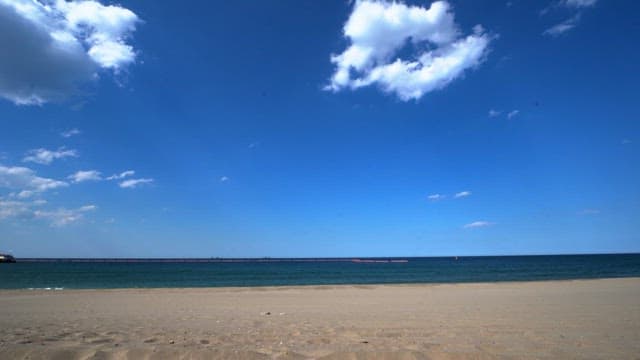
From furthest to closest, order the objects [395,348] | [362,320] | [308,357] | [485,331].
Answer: [362,320]
[485,331]
[395,348]
[308,357]

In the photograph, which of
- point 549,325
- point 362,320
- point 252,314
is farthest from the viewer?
point 252,314

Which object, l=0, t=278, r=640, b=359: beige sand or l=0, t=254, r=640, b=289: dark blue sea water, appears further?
l=0, t=254, r=640, b=289: dark blue sea water

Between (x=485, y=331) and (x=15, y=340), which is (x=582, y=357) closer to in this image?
(x=485, y=331)

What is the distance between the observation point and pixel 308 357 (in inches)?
249

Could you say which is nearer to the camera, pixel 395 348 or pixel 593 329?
pixel 395 348

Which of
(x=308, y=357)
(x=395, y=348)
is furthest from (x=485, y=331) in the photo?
(x=308, y=357)

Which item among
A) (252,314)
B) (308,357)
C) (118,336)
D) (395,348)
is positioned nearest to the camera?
(308,357)

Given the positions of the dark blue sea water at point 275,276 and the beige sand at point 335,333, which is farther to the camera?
the dark blue sea water at point 275,276

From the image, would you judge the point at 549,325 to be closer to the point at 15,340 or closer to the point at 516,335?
the point at 516,335

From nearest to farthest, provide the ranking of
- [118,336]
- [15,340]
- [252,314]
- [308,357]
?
[308,357]
[15,340]
[118,336]
[252,314]

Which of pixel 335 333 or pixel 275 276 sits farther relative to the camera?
pixel 275 276

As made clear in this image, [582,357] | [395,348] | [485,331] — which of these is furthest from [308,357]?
[485,331]

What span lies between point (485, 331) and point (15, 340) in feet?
29.8

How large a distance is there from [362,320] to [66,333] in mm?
6897
